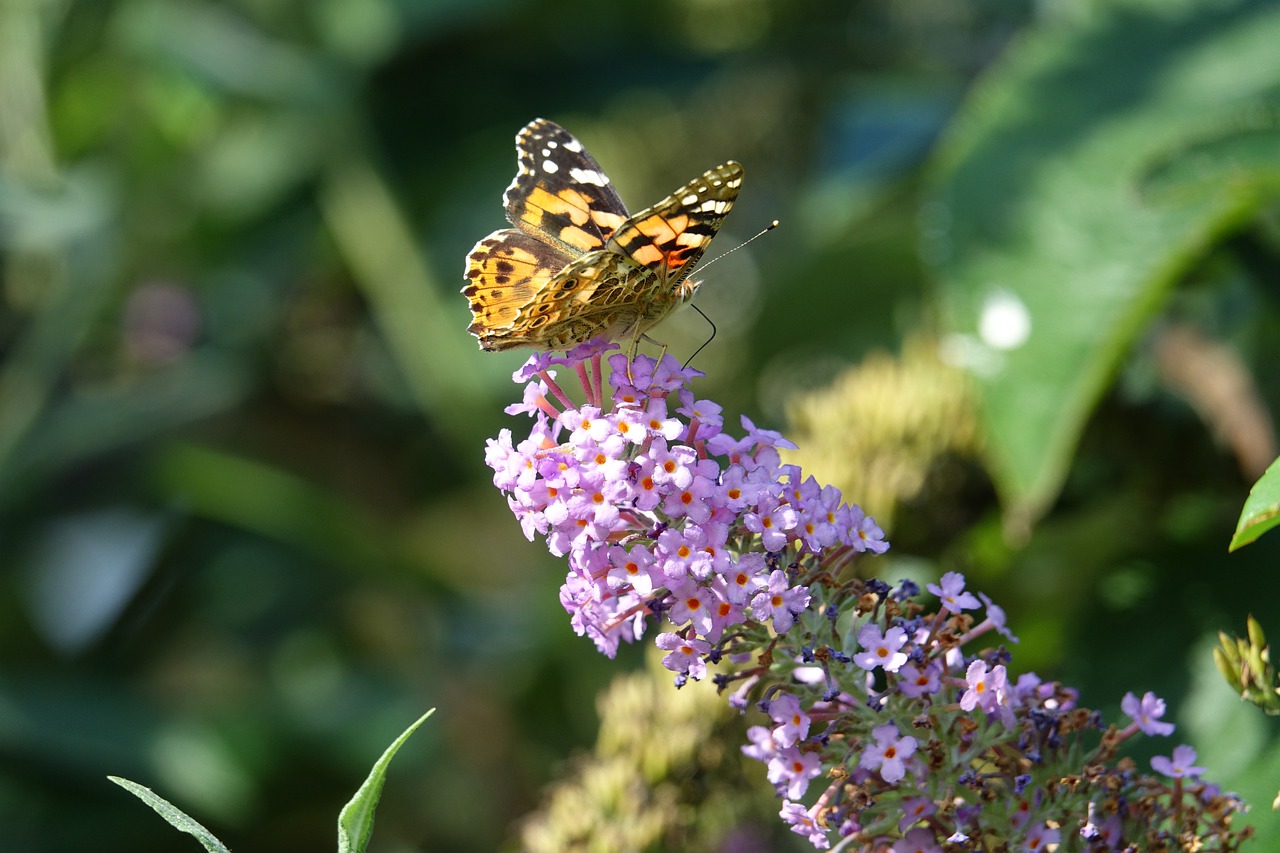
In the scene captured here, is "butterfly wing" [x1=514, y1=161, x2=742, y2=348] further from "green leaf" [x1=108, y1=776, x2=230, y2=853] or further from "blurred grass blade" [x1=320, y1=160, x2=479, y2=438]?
"blurred grass blade" [x1=320, y1=160, x2=479, y2=438]

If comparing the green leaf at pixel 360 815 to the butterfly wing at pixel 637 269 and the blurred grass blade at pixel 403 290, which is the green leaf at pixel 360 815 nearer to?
the butterfly wing at pixel 637 269

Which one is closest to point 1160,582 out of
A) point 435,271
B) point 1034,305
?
point 1034,305

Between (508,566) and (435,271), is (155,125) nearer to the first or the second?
(435,271)

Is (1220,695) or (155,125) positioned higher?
(155,125)

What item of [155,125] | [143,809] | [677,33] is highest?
[677,33]

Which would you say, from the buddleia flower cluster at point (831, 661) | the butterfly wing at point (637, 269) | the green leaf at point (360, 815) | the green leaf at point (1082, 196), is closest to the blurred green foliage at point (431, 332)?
the green leaf at point (1082, 196)

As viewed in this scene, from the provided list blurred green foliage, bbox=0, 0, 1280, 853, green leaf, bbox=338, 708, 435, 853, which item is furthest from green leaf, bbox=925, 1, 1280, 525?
green leaf, bbox=338, 708, 435, 853

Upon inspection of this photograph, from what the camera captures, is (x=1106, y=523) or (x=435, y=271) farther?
(x=435, y=271)
